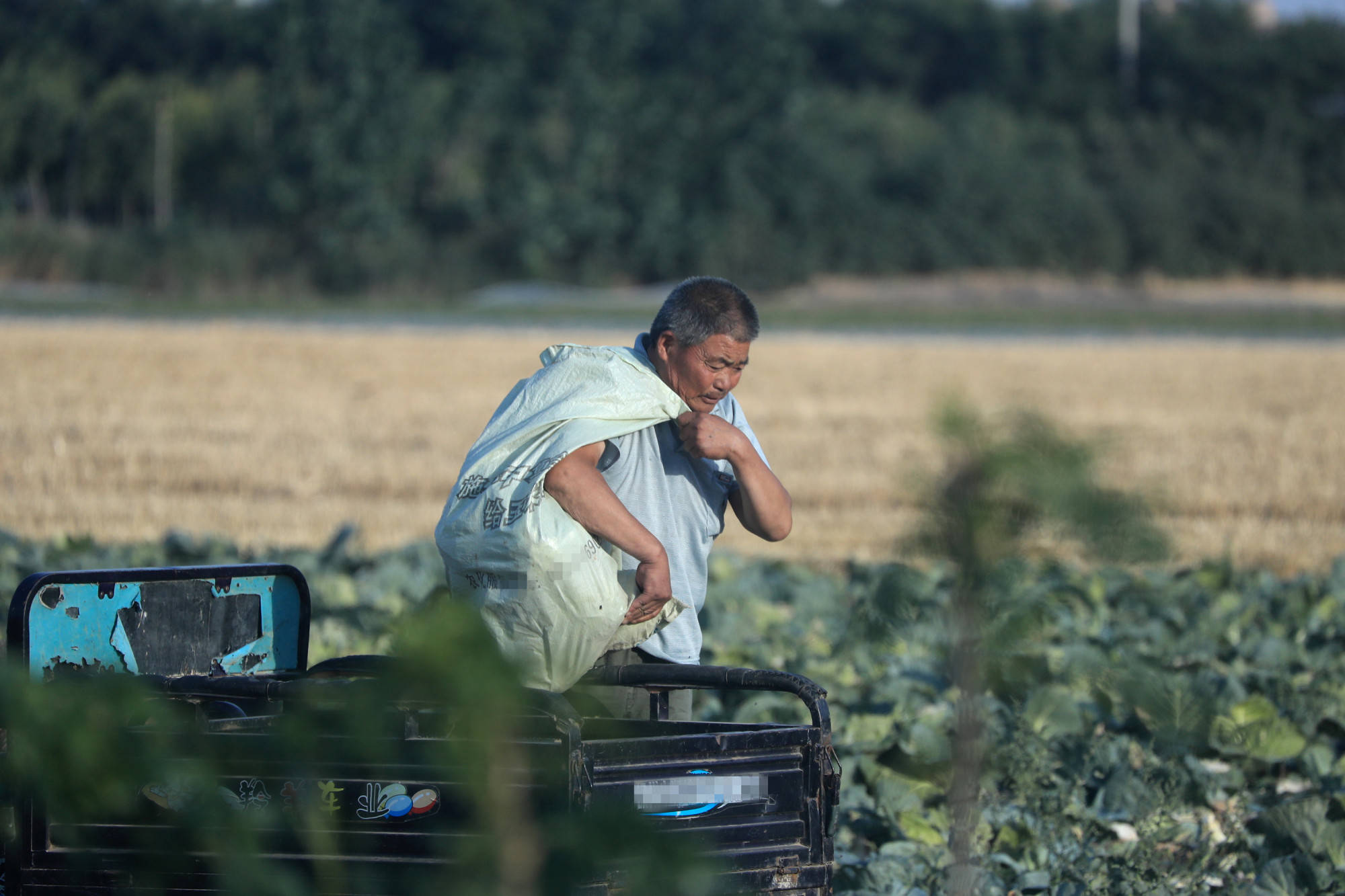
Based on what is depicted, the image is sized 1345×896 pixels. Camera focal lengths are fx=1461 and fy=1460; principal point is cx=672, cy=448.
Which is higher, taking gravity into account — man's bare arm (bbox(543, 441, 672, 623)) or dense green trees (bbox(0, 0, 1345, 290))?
dense green trees (bbox(0, 0, 1345, 290))

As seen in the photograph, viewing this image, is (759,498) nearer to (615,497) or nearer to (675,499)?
(675,499)

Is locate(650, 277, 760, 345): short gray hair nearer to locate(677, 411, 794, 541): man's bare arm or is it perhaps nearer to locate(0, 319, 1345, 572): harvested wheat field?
locate(677, 411, 794, 541): man's bare arm

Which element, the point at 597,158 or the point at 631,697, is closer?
the point at 631,697

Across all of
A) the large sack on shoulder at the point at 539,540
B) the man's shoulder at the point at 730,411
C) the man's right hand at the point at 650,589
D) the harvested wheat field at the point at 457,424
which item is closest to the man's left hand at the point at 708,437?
the large sack on shoulder at the point at 539,540

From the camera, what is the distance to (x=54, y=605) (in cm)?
319

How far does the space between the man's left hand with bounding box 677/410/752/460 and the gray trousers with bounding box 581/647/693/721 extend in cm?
55

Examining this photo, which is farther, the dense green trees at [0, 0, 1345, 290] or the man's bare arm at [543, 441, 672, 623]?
the dense green trees at [0, 0, 1345, 290]

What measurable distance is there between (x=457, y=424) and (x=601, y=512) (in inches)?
560

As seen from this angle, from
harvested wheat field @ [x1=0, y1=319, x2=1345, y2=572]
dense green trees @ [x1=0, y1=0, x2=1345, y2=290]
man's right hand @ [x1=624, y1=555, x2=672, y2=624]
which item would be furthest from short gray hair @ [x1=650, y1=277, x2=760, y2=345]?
dense green trees @ [x1=0, y1=0, x2=1345, y2=290]

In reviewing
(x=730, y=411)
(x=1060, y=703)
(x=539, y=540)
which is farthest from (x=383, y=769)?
(x=1060, y=703)

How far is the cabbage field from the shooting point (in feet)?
5.20

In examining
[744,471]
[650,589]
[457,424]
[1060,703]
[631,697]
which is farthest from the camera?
[457,424]

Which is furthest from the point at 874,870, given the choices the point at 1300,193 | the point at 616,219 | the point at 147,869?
the point at 1300,193

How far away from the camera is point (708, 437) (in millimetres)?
3141
